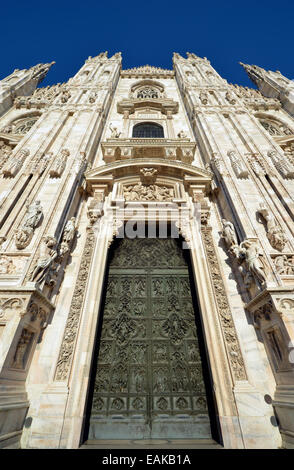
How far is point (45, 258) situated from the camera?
18.2 ft

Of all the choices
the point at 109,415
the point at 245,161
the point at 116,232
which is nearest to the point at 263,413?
the point at 109,415

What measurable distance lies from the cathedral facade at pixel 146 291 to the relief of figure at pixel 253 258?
0.04m

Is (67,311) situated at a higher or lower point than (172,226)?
lower

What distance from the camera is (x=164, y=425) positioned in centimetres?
496

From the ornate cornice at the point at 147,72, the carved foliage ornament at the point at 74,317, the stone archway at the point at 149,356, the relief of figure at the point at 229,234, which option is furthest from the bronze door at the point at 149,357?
the ornate cornice at the point at 147,72

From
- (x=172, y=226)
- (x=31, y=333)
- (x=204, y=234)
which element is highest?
(x=172, y=226)

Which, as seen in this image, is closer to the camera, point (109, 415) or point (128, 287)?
point (109, 415)

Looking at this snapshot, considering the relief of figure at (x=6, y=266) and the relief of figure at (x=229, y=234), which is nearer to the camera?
the relief of figure at (x=6, y=266)

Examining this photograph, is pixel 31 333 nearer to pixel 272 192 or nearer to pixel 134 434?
pixel 134 434

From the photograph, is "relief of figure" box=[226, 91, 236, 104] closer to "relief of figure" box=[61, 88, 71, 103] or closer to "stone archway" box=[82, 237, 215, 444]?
"relief of figure" box=[61, 88, 71, 103]

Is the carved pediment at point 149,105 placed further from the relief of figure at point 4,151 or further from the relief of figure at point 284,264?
the relief of figure at point 284,264

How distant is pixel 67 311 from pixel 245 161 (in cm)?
866

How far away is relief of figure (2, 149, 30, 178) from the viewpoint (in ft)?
25.7

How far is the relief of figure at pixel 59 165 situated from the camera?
7832 millimetres
